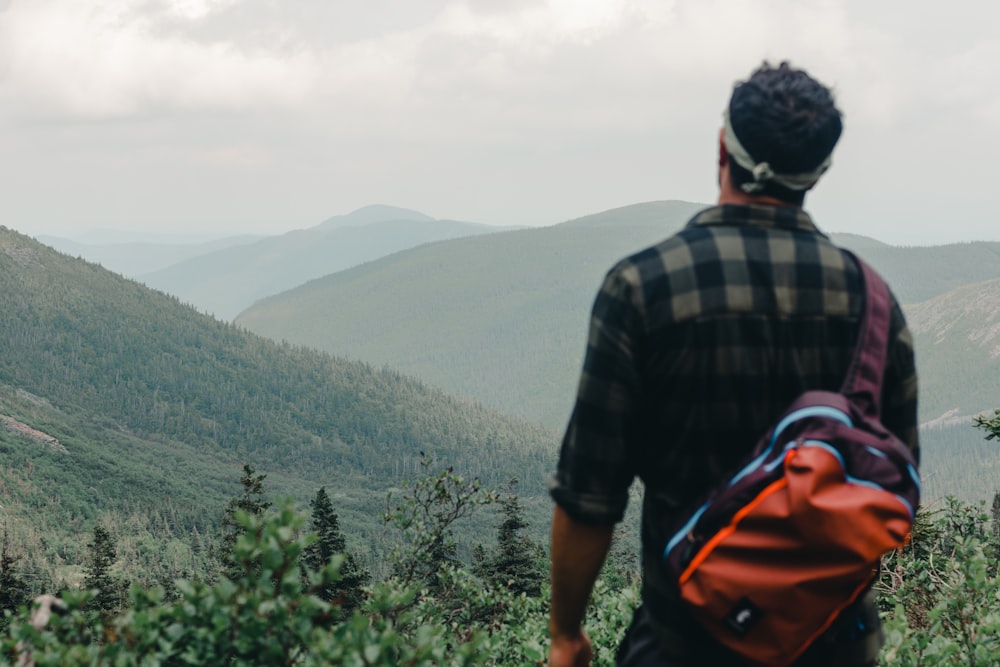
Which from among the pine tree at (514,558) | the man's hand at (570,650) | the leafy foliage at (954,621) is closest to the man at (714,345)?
the man's hand at (570,650)

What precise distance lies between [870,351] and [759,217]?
1.98 feet

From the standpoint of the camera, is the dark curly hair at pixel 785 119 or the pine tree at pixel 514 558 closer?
the dark curly hair at pixel 785 119

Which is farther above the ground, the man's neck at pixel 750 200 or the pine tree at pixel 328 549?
the man's neck at pixel 750 200

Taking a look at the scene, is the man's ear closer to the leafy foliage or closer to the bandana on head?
the bandana on head

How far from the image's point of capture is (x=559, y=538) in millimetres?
3219

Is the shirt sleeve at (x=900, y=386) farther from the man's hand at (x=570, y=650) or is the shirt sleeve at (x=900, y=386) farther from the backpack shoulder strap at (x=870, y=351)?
the man's hand at (x=570, y=650)

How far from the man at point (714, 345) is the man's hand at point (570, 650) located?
0.27 m

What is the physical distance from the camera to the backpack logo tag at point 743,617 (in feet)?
9.46

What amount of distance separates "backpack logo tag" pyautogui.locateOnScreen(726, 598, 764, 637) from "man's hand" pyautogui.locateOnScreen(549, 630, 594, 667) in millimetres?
702

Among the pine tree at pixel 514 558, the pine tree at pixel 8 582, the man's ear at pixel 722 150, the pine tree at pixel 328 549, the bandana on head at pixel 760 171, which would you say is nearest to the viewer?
the bandana on head at pixel 760 171

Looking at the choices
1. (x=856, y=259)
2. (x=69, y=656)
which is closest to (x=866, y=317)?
(x=856, y=259)

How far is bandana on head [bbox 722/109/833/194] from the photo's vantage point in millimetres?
3137

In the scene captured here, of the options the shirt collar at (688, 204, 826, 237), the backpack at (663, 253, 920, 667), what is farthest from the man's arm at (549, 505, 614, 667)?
the shirt collar at (688, 204, 826, 237)

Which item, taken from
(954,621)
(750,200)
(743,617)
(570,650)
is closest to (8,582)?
(954,621)
